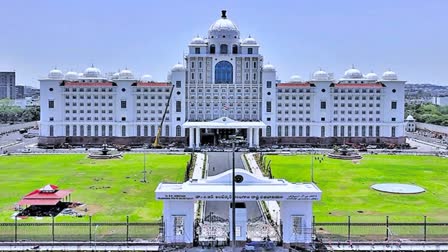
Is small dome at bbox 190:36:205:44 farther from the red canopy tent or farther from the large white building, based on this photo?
the red canopy tent

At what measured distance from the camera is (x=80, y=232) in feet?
110

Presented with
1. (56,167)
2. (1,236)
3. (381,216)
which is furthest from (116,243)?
(56,167)

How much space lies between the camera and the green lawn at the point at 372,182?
40.9m

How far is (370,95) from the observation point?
9806cm

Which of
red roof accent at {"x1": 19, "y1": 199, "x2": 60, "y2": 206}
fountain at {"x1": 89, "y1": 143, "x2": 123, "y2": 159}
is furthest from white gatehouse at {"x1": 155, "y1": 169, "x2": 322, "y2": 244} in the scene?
fountain at {"x1": 89, "y1": 143, "x2": 123, "y2": 159}

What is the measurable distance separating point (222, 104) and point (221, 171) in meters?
35.6

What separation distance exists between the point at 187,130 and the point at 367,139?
105 ft

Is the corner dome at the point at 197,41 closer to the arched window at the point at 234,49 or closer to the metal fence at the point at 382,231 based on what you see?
the arched window at the point at 234,49

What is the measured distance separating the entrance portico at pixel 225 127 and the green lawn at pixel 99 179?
428 inches

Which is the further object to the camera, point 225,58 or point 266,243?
point 225,58

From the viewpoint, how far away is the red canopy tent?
40.1 metres

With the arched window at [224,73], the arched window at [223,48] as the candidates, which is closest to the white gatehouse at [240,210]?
the arched window at [224,73]

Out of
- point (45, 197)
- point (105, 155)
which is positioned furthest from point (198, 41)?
point (45, 197)

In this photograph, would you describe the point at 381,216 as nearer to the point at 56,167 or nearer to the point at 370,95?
the point at 56,167
